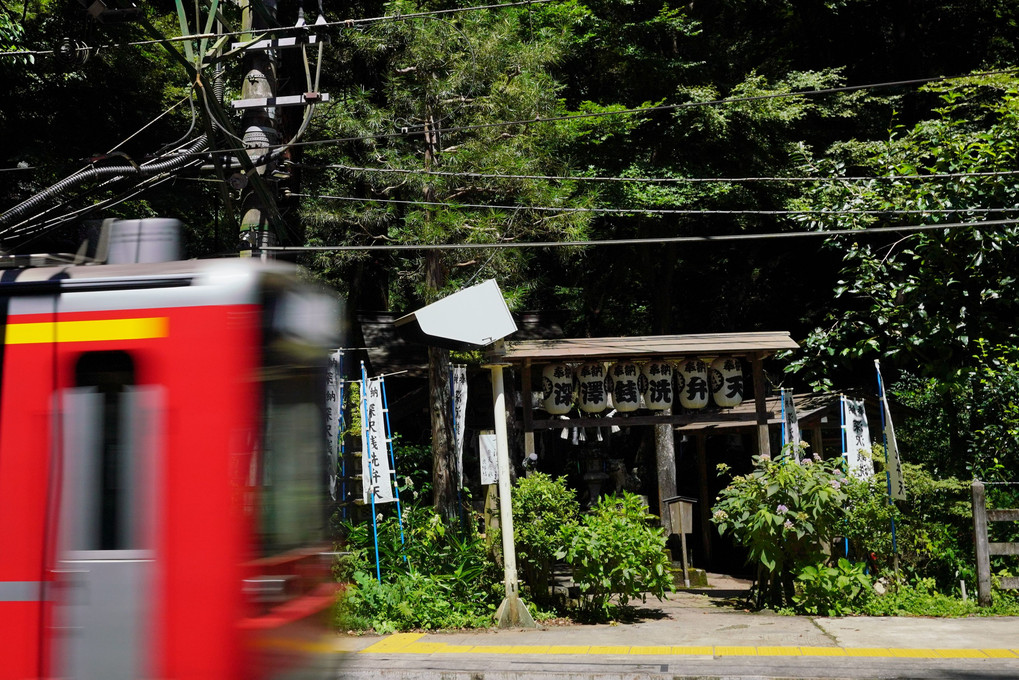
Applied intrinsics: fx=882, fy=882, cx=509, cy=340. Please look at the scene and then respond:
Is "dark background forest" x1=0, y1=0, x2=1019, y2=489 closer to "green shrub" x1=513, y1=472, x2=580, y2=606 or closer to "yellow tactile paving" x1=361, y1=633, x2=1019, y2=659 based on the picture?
"green shrub" x1=513, y1=472, x2=580, y2=606

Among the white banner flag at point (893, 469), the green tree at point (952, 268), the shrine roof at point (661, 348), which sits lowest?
the white banner flag at point (893, 469)

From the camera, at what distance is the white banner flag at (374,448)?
38.9 ft

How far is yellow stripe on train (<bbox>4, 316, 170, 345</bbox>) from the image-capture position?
4.60 metres

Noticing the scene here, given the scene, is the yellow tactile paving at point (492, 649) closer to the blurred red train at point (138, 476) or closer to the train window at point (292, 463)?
the train window at point (292, 463)

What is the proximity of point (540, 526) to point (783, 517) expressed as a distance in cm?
304

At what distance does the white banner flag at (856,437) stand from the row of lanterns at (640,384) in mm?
1542

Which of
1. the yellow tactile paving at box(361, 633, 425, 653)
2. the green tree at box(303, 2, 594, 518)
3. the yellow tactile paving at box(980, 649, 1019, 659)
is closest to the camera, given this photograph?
the yellow tactile paving at box(980, 649, 1019, 659)

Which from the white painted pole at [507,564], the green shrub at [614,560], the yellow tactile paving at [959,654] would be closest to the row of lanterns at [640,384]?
the green shrub at [614,560]

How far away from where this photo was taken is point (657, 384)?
42.5 ft

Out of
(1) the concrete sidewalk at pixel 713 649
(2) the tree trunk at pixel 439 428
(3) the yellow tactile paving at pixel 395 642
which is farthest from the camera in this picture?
(2) the tree trunk at pixel 439 428

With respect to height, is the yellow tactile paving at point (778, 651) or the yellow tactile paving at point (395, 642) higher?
the yellow tactile paving at point (395, 642)

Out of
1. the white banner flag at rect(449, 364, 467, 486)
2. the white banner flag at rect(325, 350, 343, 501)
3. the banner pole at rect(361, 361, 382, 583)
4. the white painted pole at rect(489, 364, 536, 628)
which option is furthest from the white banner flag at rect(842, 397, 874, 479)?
the white banner flag at rect(325, 350, 343, 501)

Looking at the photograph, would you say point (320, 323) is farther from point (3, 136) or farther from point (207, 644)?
point (3, 136)

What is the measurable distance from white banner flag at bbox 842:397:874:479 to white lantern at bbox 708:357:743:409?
5.00 feet
